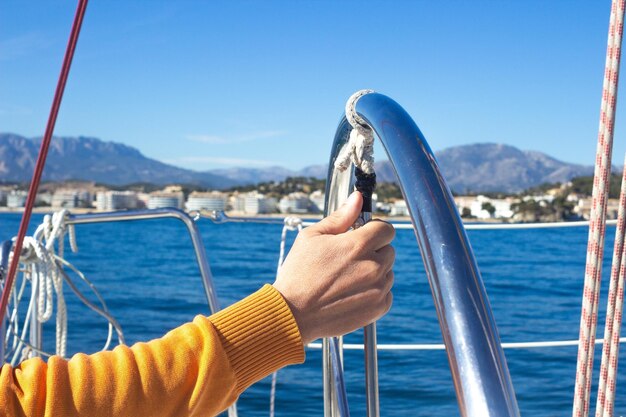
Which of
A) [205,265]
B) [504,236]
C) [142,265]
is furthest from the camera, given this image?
[504,236]

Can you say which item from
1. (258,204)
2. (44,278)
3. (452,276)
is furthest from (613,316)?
(258,204)

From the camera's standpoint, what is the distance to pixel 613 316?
91 cm

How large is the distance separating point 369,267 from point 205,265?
3.57 feet

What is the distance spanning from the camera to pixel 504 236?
122 feet

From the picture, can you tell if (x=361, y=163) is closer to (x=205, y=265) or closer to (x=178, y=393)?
(x=178, y=393)

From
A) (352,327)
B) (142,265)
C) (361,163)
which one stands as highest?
(361,163)

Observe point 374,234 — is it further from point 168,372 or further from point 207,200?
point 207,200

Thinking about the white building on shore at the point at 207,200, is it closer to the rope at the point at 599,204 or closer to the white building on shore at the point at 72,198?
the white building on shore at the point at 72,198

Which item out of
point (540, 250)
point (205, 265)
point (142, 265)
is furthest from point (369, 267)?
A: point (540, 250)

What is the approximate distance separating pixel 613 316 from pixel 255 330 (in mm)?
561

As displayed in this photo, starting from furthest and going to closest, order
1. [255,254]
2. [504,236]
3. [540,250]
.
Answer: [504,236] < [540,250] < [255,254]

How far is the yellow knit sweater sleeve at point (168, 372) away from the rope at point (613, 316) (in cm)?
53

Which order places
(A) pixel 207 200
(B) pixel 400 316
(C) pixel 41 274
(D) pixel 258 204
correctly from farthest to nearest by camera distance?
(A) pixel 207 200
(D) pixel 258 204
(B) pixel 400 316
(C) pixel 41 274

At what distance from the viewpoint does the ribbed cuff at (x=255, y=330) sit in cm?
52
